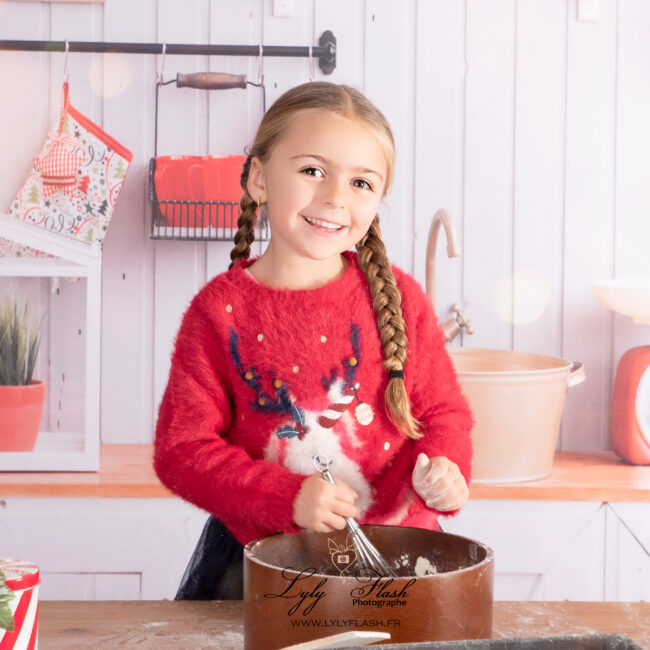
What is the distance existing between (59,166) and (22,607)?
150 centimetres

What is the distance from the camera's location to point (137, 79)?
2.02 meters

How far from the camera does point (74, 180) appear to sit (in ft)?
6.38

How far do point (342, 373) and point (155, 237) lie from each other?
1076 mm

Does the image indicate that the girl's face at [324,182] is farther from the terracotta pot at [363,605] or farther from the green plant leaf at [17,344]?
the green plant leaf at [17,344]

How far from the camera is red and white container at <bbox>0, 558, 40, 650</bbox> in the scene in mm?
573

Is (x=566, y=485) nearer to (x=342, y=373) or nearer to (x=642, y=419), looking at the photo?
(x=642, y=419)

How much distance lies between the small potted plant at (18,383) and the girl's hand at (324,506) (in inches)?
41.4

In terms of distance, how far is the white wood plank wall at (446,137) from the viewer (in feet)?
6.61

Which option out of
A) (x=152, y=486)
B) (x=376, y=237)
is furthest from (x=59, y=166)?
(x=376, y=237)

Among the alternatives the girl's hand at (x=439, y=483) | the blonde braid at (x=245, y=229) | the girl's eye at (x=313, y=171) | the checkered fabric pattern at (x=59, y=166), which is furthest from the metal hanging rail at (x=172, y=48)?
the girl's hand at (x=439, y=483)

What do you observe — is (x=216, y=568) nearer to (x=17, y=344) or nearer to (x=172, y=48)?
(x=17, y=344)

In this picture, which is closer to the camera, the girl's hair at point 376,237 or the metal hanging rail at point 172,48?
the girl's hair at point 376,237

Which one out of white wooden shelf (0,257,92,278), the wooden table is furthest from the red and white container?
white wooden shelf (0,257,92,278)

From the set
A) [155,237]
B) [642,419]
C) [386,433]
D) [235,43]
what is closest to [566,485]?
[642,419]
